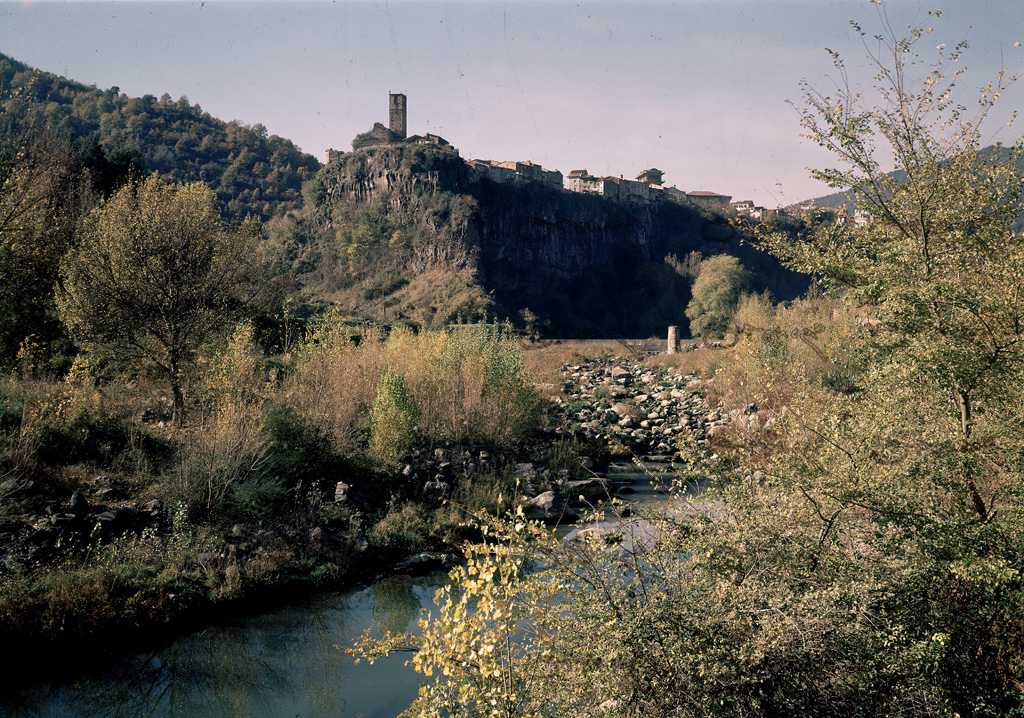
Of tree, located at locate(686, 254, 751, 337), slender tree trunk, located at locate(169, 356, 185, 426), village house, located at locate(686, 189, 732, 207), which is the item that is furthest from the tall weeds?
village house, located at locate(686, 189, 732, 207)

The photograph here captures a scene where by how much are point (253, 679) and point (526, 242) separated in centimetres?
6912

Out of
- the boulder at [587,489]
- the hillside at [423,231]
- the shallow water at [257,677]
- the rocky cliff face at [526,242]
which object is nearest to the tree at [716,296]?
the hillside at [423,231]

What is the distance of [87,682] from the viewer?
6.59m

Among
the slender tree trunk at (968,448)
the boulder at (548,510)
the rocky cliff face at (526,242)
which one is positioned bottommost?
the boulder at (548,510)

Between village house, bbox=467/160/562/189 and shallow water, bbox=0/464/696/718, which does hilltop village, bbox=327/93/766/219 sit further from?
shallow water, bbox=0/464/696/718

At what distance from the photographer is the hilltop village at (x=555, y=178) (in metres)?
72.6

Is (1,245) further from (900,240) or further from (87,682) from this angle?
(900,240)

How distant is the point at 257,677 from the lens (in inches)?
278

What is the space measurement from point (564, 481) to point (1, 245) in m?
11.9

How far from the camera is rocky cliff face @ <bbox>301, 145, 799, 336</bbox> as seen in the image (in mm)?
61750

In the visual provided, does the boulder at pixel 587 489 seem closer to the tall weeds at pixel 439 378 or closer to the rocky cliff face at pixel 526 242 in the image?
the tall weeds at pixel 439 378

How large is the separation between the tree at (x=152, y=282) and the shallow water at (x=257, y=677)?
566cm

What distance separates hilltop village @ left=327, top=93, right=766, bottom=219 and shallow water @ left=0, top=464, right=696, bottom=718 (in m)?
64.8

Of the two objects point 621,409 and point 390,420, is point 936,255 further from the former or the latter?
point 621,409
